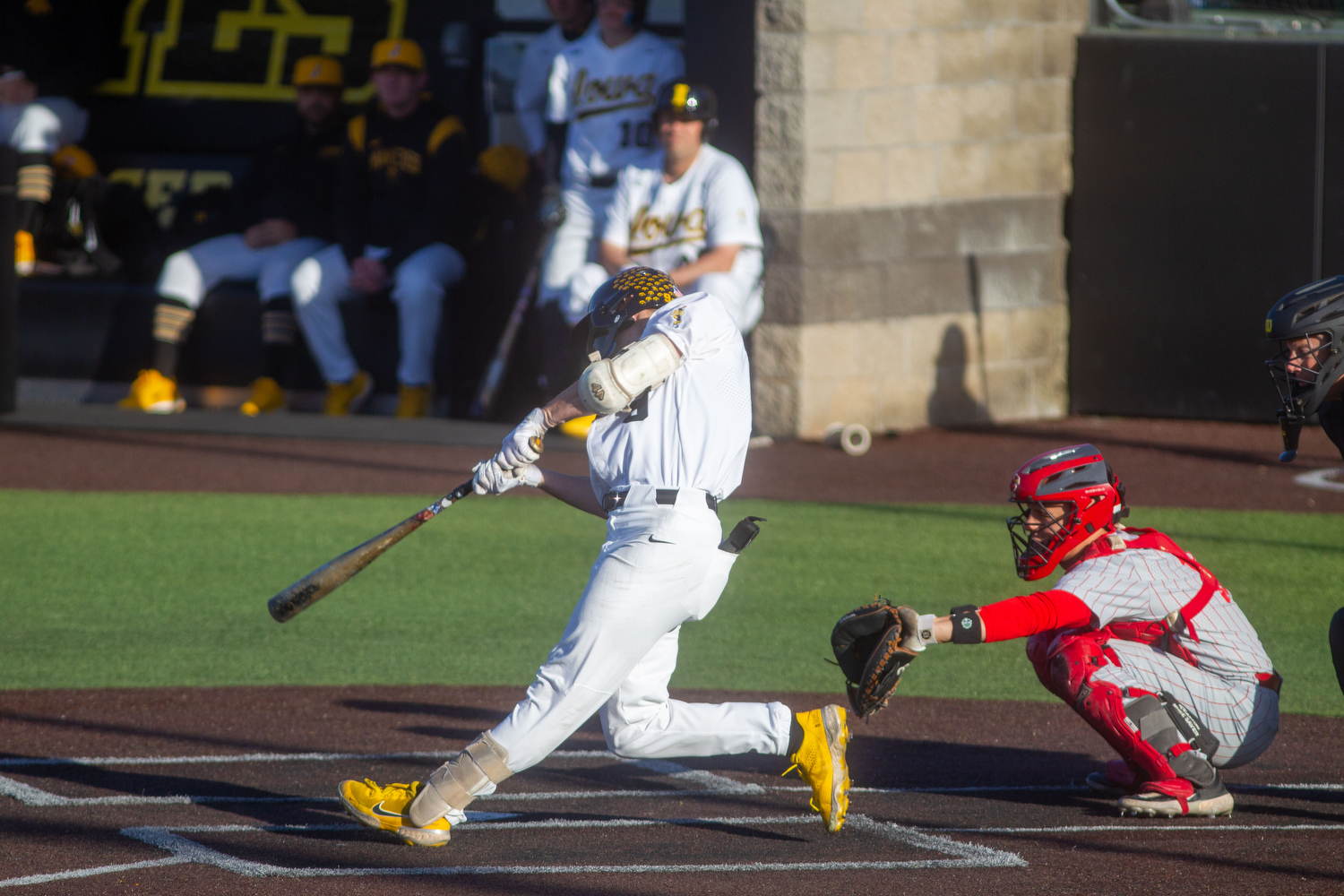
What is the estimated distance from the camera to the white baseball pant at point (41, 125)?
12.6 meters

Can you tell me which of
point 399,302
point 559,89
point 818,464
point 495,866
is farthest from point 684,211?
point 495,866

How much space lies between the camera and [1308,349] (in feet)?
14.1

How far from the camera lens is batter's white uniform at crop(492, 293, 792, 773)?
13.2 feet

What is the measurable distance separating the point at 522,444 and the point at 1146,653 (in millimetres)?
1848

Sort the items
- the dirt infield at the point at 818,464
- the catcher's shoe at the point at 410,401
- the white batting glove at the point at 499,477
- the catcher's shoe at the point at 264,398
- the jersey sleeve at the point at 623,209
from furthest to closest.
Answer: the catcher's shoe at the point at 264,398
the catcher's shoe at the point at 410,401
the jersey sleeve at the point at 623,209
the dirt infield at the point at 818,464
the white batting glove at the point at 499,477

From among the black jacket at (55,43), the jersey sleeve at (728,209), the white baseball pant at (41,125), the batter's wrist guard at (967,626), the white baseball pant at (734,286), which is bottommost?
the batter's wrist guard at (967,626)

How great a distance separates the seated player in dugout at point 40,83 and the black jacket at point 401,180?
276 cm

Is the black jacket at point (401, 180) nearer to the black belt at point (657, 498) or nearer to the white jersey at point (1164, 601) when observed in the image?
the black belt at point (657, 498)

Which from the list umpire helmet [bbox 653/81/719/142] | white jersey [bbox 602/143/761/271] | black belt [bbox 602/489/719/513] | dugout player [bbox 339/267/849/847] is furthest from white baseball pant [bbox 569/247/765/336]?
black belt [bbox 602/489/719/513]

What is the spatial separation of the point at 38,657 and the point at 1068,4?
8619mm

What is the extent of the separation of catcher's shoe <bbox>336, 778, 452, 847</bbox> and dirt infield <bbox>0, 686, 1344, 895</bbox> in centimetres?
6

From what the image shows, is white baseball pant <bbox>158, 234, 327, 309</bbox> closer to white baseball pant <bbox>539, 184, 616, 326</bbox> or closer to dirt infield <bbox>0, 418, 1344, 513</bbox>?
dirt infield <bbox>0, 418, 1344, 513</bbox>

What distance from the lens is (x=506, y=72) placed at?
12.3 m

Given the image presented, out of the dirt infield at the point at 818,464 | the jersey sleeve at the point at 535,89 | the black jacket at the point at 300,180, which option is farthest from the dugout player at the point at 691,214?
the black jacket at the point at 300,180
